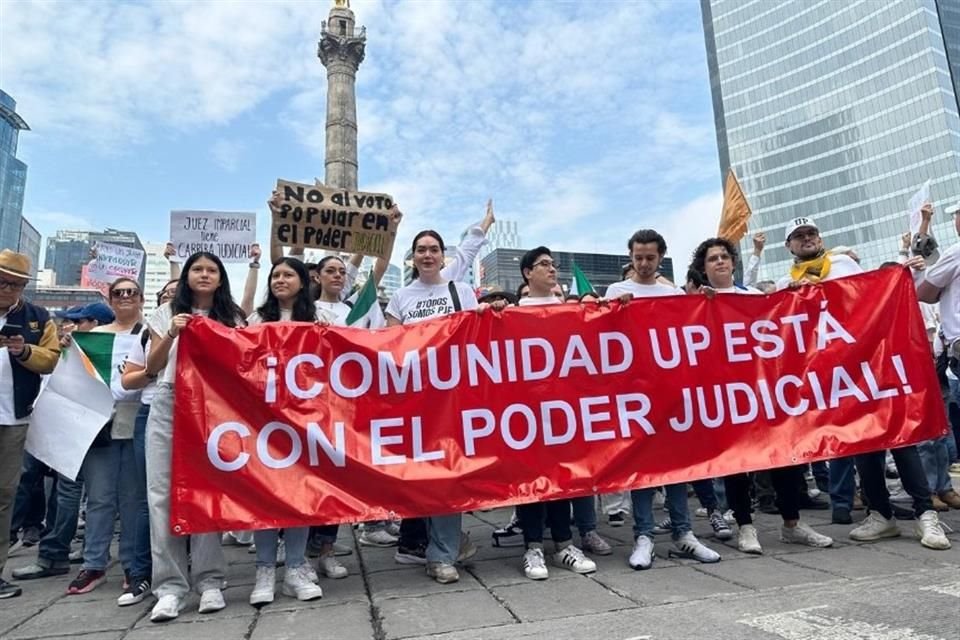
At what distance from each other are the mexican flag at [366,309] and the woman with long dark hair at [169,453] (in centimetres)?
125

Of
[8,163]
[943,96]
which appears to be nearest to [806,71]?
[943,96]

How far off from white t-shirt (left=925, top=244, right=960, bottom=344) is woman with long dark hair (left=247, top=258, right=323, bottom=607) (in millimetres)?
4091

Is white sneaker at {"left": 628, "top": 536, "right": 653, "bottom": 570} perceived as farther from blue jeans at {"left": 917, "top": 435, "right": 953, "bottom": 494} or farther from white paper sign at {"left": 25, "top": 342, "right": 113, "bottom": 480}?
white paper sign at {"left": 25, "top": 342, "right": 113, "bottom": 480}

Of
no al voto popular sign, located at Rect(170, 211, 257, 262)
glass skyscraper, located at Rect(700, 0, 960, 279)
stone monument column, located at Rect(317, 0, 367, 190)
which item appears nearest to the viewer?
no al voto popular sign, located at Rect(170, 211, 257, 262)

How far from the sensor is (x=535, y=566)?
345 centimetres

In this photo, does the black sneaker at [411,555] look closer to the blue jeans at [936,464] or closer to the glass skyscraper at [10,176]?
the blue jeans at [936,464]

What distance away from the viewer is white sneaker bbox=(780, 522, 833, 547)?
3844mm

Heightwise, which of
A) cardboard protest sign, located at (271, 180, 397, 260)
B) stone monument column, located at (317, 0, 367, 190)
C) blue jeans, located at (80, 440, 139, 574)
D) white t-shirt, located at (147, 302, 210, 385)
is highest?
stone monument column, located at (317, 0, 367, 190)

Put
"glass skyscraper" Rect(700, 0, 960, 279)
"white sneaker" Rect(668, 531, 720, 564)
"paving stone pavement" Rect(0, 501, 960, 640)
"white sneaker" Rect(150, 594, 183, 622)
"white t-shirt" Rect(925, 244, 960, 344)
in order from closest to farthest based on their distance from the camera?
1. "paving stone pavement" Rect(0, 501, 960, 640)
2. "white sneaker" Rect(150, 594, 183, 622)
3. "white sneaker" Rect(668, 531, 720, 564)
4. "white t-shirt" Rect(925, 244, 960, 344)
5. "glass skyscraper" Rect(700, 0, 960, 279)

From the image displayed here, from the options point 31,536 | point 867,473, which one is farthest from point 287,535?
point 867,473

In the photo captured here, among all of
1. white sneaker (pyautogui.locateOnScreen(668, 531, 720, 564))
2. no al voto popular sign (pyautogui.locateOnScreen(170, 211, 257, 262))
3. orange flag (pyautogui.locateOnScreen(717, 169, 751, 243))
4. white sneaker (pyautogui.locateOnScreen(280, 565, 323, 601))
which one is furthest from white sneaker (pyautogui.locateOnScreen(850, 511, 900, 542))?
no al voto popular sign (pyautogui.locateOnScreen(170, 211, 257, 262))

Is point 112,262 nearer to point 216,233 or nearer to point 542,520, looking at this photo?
point 216,233

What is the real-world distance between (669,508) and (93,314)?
447 centimetres

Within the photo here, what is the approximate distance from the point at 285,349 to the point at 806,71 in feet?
274
